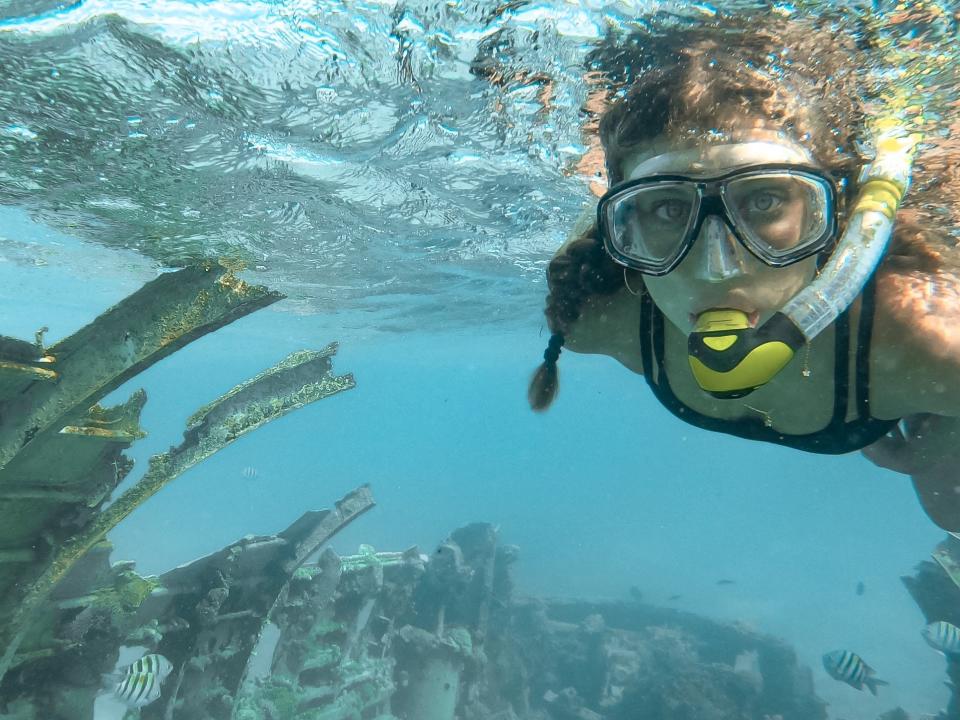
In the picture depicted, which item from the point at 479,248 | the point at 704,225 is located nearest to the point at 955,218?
the point at 704,225

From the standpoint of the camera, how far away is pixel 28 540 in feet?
18.1

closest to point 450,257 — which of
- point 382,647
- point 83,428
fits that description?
point 382,647

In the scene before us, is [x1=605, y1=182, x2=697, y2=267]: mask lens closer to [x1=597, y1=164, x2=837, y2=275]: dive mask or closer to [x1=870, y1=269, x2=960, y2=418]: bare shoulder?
[x1=597, y1=164, x2=837, y2=275]: dive mask

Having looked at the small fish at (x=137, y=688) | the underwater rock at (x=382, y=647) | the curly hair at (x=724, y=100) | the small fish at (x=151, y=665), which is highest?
the curly hair at (x=724, y=100)

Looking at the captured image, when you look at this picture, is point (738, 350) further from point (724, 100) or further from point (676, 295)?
point (724, 100)

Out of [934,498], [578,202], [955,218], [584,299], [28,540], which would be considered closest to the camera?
[584,299]

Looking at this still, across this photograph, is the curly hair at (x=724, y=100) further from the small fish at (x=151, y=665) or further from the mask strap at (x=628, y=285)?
the small fish at (x=151, y=665)

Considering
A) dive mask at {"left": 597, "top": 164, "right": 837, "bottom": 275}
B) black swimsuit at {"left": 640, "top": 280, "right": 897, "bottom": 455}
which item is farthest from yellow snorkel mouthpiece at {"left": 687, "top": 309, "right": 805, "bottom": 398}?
black swimsuit at {"left": 640, "top": 280, "right": 897, "bottom": 455}

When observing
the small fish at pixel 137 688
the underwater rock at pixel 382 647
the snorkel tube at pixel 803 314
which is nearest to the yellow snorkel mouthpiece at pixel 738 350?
the snorkel tube at pixel 803 314

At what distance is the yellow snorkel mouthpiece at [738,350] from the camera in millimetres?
2248

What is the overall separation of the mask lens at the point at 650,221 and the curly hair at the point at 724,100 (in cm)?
36

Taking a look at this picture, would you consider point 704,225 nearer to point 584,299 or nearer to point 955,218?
point 584,299

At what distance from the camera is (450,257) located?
17016mm

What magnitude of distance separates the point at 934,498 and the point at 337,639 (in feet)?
31.3
